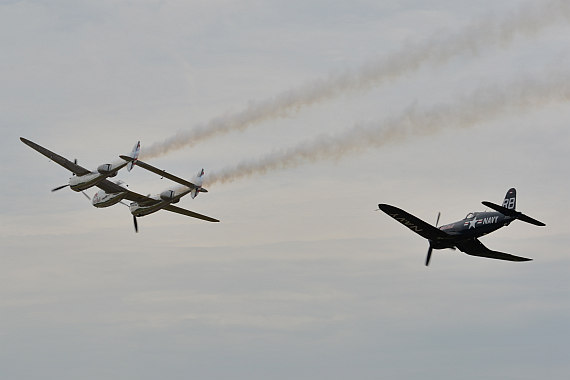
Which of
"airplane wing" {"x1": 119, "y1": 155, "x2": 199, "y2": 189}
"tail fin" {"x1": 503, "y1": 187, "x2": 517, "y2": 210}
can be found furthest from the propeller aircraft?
"tail fin" {"x1": 503, "y1": 187, "x2": 517, "y2": 210}

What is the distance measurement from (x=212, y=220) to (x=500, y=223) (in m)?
30.8

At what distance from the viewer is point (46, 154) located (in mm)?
83125

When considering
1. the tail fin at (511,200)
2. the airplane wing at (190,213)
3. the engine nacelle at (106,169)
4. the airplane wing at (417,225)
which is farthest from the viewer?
the airplane wing at (190,213)

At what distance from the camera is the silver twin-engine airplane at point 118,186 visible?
7650 centimetres

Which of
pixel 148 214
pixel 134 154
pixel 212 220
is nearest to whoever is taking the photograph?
pixel 134 154

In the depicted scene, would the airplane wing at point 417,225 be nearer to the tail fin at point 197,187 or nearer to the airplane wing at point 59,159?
the tail fin at point 197,187

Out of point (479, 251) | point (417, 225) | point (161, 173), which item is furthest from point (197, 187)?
point (479, 251)

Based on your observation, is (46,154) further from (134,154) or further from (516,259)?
(516,259)

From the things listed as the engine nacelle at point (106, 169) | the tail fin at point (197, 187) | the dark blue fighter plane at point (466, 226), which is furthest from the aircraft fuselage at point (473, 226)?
the engine nacelle at point (106, 169)

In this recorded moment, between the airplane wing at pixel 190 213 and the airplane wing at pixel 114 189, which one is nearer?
the airplane wing at pixel 114 189

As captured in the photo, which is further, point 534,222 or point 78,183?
point 78,183

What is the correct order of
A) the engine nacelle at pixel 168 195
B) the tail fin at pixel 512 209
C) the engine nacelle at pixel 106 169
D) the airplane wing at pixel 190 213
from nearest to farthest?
1. the tail fin at pixel 512 209
2. the engine nacelle at pixel 106 169
3. the engine nacelle at pixel 168 195
4. the airplane wing at pixel 190 213

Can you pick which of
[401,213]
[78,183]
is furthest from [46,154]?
[401,213]

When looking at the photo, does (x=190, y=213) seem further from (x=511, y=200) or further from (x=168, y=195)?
(x=511, y=200)
